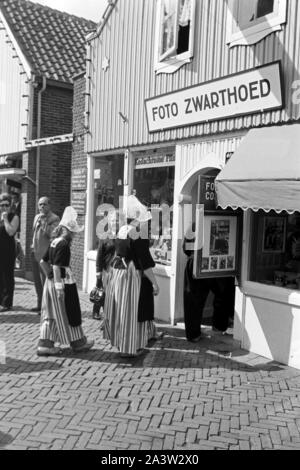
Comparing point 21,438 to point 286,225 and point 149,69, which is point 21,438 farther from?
point 149,69

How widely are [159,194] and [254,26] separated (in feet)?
10.4

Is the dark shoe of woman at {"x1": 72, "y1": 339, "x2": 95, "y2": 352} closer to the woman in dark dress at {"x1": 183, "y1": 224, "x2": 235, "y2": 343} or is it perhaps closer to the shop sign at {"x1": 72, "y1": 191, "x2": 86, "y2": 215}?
the woman in dark dress at {"x1": 183, "y1": 224, "x2": 235, "y2": 343}

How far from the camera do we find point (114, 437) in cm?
398

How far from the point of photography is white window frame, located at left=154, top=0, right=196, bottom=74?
727 centimetres

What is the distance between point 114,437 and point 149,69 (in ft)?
20.0

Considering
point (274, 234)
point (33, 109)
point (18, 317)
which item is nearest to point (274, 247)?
point (274, 234)

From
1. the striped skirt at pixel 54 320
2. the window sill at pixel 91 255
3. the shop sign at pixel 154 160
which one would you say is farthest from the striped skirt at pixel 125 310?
the window sill at pixel 91 255

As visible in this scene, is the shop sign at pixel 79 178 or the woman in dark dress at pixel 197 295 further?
the shop sign at pixel 79 178

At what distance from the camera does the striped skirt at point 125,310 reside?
19.1 feet

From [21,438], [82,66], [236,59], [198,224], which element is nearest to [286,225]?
[198,224]

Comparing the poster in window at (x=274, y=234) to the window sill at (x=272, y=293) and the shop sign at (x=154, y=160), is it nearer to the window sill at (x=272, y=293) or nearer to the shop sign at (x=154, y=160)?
the window sill at (x=272, y=293)

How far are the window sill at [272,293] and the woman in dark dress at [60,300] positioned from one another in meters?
2.19

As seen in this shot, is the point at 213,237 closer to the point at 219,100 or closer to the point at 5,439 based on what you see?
the point at 219,100

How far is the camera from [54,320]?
597 cm
